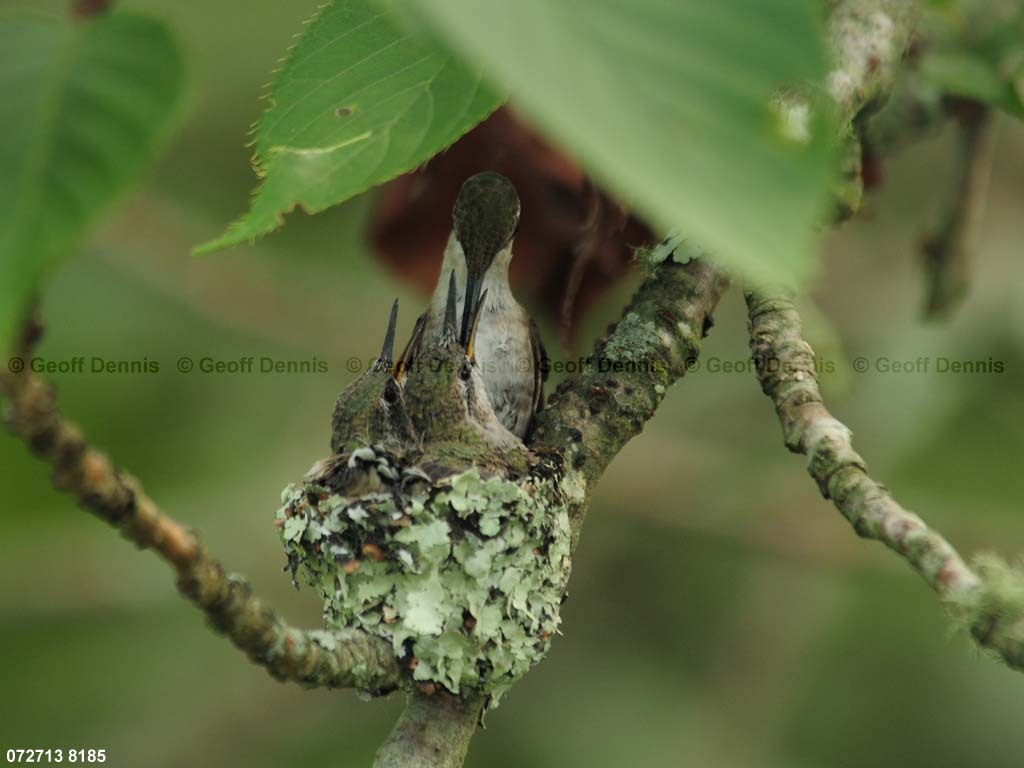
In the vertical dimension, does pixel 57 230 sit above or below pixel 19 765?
below

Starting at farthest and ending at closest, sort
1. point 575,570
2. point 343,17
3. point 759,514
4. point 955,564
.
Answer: point 575,570 < point 759,514 < point 343,17 < point 955,564

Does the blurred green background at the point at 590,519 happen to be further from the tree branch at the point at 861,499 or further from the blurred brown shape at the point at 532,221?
the tree branch at the point at 861,499

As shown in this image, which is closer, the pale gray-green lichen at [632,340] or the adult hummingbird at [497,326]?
the pale gray-green lichen at [632,340]

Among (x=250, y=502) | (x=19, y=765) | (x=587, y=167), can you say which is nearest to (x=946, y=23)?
(x=587, y=167)

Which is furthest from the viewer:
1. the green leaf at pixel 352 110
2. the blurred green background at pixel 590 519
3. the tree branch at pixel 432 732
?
the blurred green background at pixel 590 519

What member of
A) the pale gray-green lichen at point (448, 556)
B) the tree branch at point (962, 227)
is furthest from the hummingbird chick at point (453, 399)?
the tree branch at point (962, 227)

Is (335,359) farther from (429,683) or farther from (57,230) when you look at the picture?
(57,230)

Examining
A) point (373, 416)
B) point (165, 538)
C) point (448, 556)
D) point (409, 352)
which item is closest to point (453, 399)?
point (373, 416)
